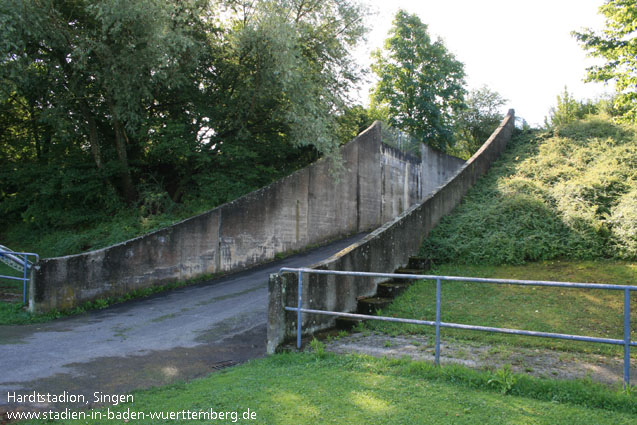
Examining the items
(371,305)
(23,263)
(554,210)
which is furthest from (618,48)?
(23,263)

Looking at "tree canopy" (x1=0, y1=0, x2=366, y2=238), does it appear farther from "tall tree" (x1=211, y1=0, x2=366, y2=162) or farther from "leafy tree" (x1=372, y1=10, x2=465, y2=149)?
"leafy tree" (x1=372, y1=10, x2=465, y2=149)

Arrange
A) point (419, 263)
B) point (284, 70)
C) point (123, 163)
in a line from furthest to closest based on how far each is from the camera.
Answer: point (123, 163)
point (284, 70)
point (419, 263)

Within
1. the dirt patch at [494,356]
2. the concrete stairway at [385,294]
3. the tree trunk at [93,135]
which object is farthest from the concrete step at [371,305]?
the tree trunk at [93,135]

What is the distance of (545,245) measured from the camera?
9.34 metres

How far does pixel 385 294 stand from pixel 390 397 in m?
4.35

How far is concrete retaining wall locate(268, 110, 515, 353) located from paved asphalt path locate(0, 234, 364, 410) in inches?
32.0

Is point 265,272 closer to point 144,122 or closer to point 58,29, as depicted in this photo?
point 144,122

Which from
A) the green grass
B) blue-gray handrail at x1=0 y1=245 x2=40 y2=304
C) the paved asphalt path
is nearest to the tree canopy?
blue-gray handrail at x1=0 y1=245 x2=40 y2=304

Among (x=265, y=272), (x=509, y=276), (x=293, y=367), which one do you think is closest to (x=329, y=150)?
(x=265, y=272)

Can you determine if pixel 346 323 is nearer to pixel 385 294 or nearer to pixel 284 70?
pixel 385 294

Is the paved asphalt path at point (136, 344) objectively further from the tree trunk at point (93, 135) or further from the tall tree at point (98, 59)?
the tall tree at point (98, 59)

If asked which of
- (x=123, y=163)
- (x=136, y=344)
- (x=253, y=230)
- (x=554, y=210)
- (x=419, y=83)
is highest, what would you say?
(x=419, y=83)

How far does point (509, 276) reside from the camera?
28.0ft

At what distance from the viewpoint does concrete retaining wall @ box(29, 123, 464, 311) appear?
32.9ft
